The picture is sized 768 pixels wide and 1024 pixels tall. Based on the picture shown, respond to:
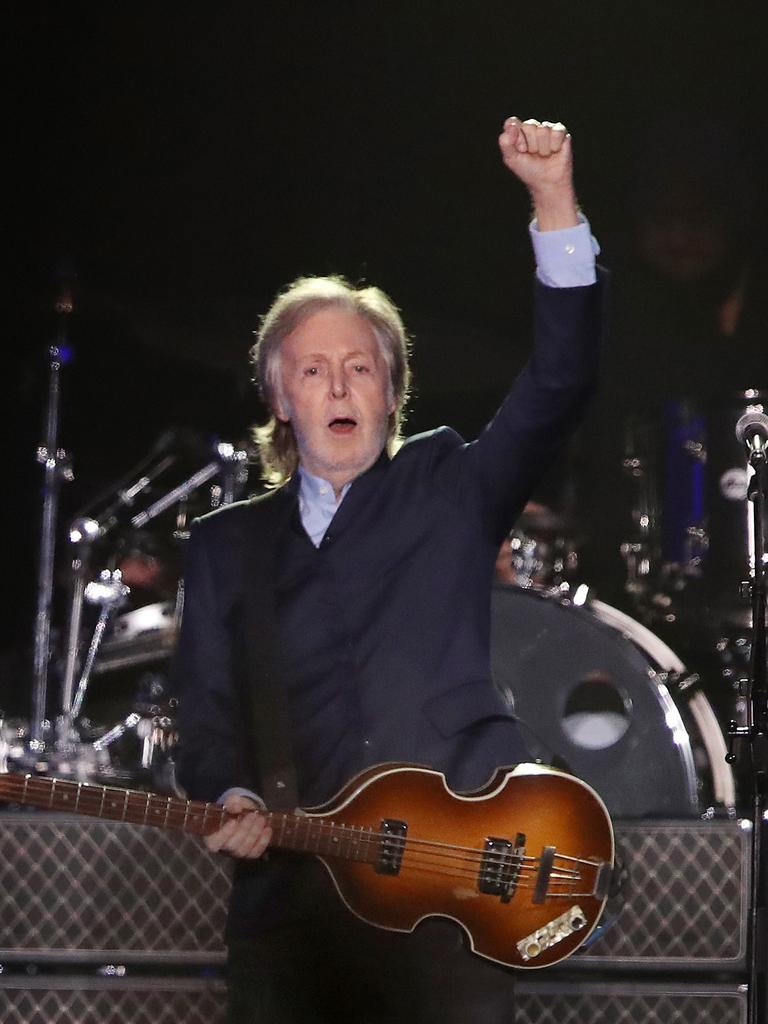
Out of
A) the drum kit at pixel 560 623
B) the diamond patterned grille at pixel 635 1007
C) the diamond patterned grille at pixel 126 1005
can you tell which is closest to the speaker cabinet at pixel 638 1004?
the diamond patterned grille at pixel 635 1007

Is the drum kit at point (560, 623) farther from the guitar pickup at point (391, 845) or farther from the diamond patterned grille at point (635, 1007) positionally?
the guitar pickup at point (391, 845)

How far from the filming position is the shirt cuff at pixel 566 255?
8.14 ft

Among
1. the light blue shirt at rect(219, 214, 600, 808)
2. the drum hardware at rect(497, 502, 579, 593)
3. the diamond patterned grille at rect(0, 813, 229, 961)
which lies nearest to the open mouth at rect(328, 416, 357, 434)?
the light blue shirt at rect(219, 214, 600, 808)

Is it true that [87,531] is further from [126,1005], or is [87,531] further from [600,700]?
[126,1005]

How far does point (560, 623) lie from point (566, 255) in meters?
2.43

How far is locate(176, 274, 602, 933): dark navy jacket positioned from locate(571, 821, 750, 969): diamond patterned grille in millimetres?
1159

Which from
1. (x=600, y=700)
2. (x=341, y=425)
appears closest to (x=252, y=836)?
(x=341, y=425)

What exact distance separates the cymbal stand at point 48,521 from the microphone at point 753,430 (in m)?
3.81

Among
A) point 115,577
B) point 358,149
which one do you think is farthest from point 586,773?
point 358,149

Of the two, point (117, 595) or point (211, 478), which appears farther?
point (211, 478)

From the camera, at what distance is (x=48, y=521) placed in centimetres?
659

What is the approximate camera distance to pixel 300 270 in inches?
302

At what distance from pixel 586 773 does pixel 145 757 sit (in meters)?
2.78

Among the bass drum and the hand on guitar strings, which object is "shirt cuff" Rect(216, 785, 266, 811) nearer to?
the hand on guitar strings
